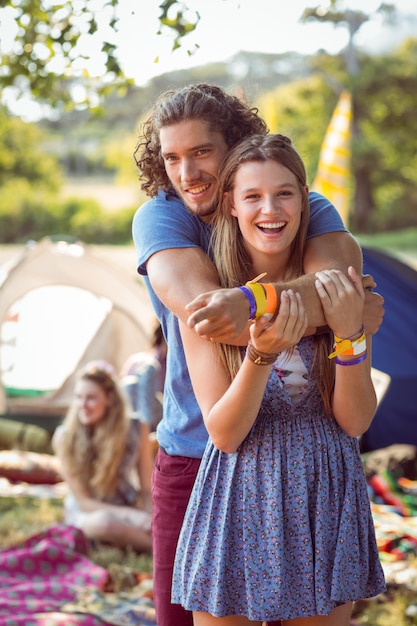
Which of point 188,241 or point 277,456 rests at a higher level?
point 188,241

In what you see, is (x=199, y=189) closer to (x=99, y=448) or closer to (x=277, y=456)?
(x=277, y=456)

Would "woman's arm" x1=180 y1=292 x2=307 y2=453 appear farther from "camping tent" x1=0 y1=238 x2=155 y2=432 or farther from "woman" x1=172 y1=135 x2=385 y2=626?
"camping tent" x1=0 y1=238 x2=155 y2=432

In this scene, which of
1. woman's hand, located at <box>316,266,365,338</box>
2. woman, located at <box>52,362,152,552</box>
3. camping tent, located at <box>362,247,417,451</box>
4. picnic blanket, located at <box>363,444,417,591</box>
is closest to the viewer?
woman's hand, located at <box>316,266,365,338</box>

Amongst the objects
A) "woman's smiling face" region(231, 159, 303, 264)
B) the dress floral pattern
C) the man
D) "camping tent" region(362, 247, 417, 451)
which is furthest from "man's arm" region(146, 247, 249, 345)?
"camping tent" region(362, 247, 417, 451)

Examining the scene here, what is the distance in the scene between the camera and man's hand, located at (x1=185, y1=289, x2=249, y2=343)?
4.72 feet

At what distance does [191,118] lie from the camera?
6.14 feet

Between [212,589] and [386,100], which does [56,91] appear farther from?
[386,100]

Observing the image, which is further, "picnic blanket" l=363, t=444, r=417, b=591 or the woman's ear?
"picnic blanket" l=363, t=444, r=417, b=591

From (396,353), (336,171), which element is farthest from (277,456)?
(336,171)

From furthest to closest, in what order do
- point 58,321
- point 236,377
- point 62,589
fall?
point 58,321, point 62,589, point 236,377

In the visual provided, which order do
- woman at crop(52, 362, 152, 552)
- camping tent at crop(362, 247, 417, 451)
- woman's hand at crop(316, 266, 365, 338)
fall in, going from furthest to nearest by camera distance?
camping tent at crop(362, 247, 417, 451)
woman at crop(52, 362, 152, 552)
woman's hand at crop(316, 266, 365, 338)

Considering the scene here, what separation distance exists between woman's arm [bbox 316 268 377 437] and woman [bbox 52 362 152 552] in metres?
2.89

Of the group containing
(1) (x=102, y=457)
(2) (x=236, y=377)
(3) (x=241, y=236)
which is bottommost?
(1) (x=102, y=457)

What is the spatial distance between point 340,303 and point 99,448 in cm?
319
